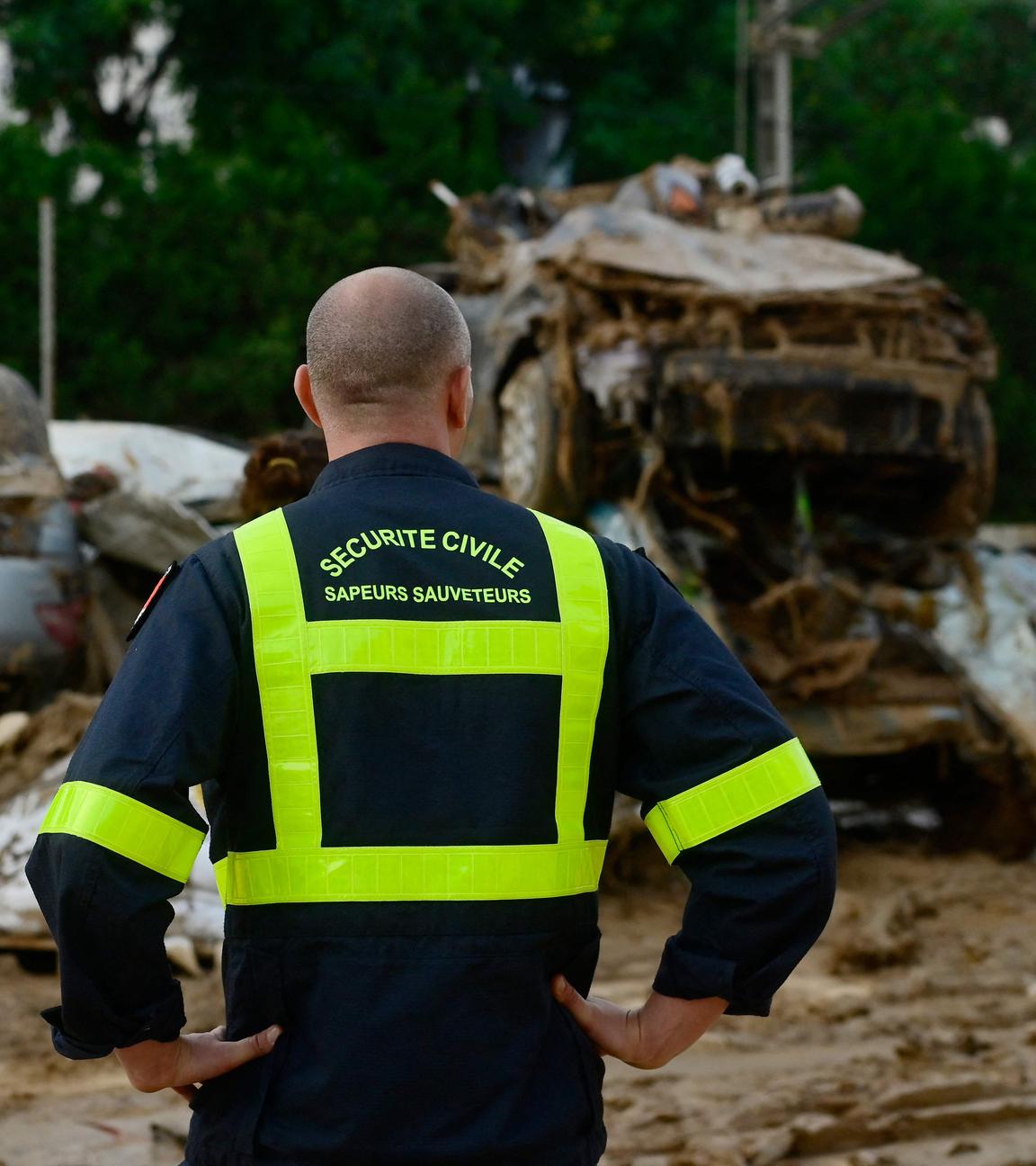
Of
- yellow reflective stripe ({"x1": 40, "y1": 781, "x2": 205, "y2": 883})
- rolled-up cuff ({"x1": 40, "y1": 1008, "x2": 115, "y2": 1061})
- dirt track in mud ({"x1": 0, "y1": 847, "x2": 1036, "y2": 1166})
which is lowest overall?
dirt track in mud ({"x1": 0, "y1": 847, "x2": 1036, "y2": 1166})

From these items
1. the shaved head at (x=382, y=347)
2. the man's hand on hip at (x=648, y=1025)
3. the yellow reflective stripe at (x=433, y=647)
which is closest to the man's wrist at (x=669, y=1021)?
the man's hand on hip at (x=648, y=1025)

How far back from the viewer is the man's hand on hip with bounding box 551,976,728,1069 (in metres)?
1.97

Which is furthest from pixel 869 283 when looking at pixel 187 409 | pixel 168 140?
pixel 168 140

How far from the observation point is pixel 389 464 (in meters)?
1.97

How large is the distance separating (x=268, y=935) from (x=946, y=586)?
6.93 meters

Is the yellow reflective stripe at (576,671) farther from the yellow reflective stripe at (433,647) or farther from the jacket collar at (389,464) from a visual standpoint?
the jacket collar at (389,464)

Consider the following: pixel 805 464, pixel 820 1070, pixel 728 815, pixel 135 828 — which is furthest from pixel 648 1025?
pixel 805 464

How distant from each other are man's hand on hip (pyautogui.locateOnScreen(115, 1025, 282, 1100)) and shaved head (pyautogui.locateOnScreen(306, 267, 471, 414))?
0.77 metres

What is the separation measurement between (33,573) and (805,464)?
376 centimetres

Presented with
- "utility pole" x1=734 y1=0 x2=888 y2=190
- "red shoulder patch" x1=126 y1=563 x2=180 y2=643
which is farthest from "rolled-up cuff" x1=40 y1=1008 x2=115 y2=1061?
"utility pole" x1=734 y1=0 x2=888 y2=190

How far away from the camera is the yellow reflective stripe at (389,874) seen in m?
1.84

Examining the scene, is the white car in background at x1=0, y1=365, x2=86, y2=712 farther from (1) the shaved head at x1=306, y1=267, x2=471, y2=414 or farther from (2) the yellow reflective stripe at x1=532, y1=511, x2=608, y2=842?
(2) the yellow reflective stripe at x1=532, y1=511, x2=608, y2=842

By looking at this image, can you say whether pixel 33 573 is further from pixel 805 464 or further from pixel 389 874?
pixel 389 874

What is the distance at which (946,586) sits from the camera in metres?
8.31
